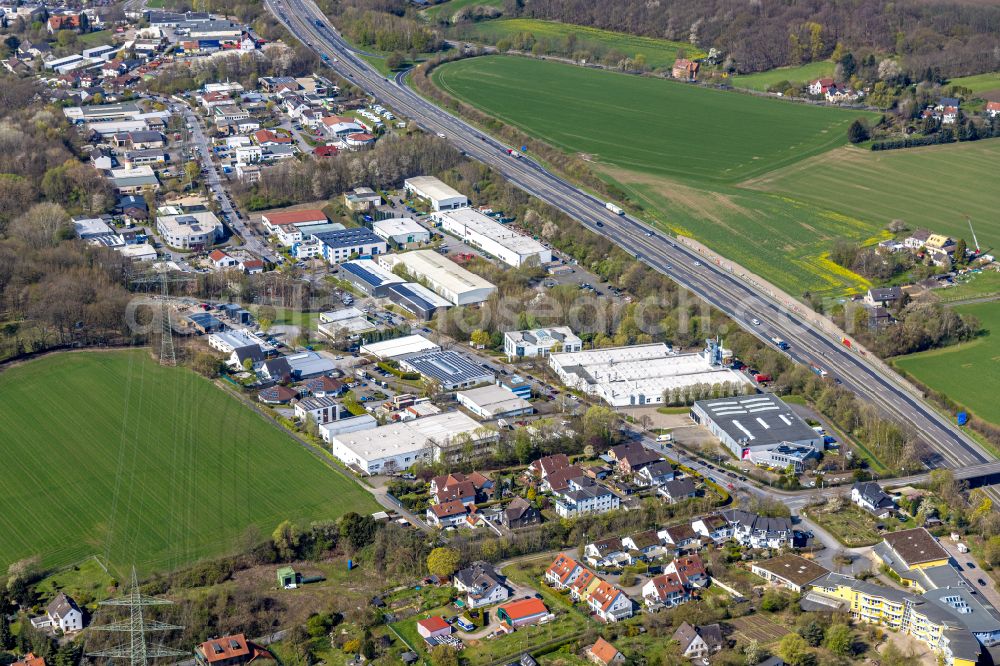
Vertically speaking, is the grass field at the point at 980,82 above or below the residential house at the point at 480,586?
above

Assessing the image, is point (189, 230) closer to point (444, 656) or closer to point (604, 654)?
point (444, 656)

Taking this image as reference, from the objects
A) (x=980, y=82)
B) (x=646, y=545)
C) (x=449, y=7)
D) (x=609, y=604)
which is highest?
(x=449, y=7)

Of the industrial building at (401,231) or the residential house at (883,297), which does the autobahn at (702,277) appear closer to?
the residential house at (883,297)

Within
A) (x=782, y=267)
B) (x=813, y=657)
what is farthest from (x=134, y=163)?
(x=813, y=657)

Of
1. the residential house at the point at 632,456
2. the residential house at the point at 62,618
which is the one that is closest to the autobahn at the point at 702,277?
the residential house at the point at 632,456

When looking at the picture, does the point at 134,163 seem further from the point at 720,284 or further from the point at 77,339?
the point at 720,284

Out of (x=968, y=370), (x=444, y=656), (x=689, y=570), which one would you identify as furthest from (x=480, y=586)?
(x=968, y=370)

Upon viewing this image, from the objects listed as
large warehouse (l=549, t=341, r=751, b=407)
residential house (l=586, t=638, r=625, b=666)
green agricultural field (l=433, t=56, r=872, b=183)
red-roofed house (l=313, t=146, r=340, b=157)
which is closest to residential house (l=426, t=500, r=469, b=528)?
residential house (l=586, t=638, r=625, b=666)
